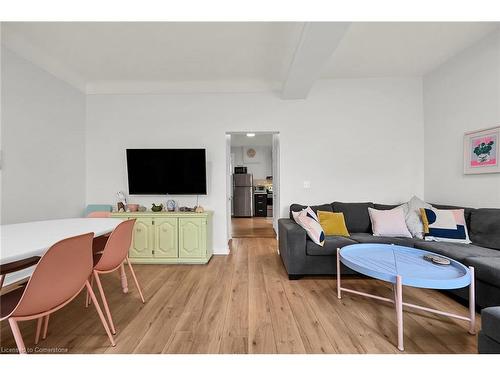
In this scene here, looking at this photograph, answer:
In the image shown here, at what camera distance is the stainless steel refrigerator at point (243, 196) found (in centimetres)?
745

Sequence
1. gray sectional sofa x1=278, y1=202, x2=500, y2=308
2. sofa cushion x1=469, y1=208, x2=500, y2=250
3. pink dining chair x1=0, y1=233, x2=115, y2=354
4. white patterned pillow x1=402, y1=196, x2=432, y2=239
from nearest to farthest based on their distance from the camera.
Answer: pink dining chair x1=0, y1=233, x2=115, y2=354, gray sectional sofa x1=278, y1=202, x2=500, y2=308, sofa cushion x1=469, y1=208, x2=500, y2=250, white patterned pillow x1=402, y1=196, x2=432, y2=239

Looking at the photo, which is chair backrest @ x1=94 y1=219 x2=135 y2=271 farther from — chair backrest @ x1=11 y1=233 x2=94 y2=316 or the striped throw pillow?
the striped throw pillow

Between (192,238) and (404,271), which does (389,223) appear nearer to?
(404,271)

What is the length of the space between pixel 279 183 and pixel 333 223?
1.05 metres

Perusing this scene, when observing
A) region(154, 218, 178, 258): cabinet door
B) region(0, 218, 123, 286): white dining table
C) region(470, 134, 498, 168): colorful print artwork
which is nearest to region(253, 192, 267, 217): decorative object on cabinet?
region(154, 218, 178, 258): cabinet door

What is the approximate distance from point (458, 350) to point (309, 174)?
2.47 metres

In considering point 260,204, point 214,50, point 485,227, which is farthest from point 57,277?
point 260,204

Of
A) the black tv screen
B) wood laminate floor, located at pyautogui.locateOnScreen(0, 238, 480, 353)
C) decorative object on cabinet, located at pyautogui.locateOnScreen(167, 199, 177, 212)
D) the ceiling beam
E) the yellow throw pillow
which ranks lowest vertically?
wood laminate floor, located at pyautogui.locateOnScreen(0, 238, 480, 353)

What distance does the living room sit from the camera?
1594 mm

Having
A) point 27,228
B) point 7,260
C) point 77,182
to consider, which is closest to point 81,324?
point 27,228

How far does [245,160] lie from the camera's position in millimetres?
7965

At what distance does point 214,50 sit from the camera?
2.66m

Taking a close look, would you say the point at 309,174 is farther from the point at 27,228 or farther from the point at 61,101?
the point at 61,101

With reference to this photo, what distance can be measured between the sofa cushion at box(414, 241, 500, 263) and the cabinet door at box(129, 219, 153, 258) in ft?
11.2
